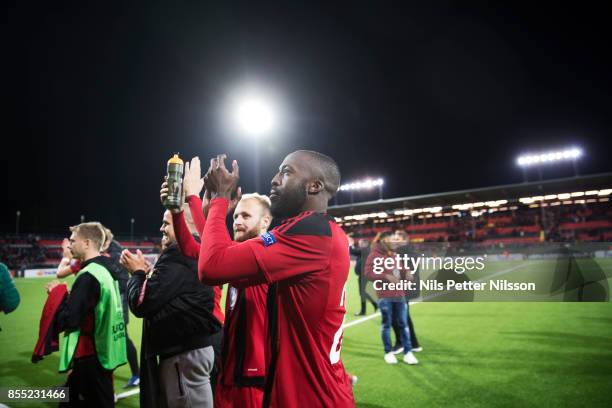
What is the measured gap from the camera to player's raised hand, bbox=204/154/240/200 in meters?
1.80

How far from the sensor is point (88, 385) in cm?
326

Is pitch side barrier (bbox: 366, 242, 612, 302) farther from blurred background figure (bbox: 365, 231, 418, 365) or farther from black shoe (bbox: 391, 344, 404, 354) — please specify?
black shoe (bbox: 391, 344, 404, 354)

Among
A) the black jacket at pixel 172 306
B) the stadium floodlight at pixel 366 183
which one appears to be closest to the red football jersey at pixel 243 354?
the black jacket at pixel 172 306

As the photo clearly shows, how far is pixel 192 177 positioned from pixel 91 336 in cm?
227

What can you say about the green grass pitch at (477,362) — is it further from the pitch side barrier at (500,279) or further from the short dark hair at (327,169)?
the short dark hair at (327,169)

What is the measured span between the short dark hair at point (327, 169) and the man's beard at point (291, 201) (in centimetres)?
14

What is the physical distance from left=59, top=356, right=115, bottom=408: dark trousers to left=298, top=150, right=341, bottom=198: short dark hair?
2951 mm

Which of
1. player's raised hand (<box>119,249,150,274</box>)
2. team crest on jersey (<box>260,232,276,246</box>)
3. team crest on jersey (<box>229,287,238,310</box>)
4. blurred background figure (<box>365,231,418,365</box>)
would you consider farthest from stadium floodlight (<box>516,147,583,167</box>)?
team crest on jersey (<box>260,232,276,246</box>)

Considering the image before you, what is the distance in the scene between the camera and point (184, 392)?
8.71ft

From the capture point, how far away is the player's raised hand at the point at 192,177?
2.18 meters

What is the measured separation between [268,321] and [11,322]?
12682 millimetres

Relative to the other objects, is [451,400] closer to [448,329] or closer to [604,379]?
[604,379]

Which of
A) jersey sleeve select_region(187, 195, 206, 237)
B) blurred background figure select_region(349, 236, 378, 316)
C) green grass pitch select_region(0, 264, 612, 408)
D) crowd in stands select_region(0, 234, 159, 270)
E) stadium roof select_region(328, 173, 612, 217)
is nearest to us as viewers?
jersey sleeve select_region(187, 195, 206, 237)

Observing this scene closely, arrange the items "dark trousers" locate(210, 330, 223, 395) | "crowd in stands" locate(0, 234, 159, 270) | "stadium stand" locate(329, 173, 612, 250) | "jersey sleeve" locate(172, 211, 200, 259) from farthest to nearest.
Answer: "crowd in stands" locate(0, 234, 159, 270)
"stadium stand" locate(329, 173, 612, 250)
"dark trousers" locate(210, 330, 223, 395)
"jersey sleeve" locate(172, 211, 200, 259)
